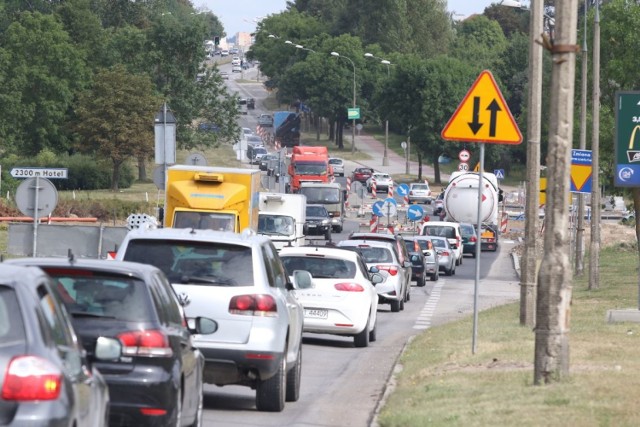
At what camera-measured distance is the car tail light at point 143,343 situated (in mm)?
10695

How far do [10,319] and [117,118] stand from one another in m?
81.1

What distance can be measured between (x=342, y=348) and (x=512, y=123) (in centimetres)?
592

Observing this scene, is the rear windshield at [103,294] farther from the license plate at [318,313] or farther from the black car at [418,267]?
the black car at [418,267]

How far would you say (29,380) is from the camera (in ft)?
25.1

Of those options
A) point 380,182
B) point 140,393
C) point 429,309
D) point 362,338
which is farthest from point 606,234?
point 140,393

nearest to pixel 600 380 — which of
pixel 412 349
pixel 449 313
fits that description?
pixel 412 349

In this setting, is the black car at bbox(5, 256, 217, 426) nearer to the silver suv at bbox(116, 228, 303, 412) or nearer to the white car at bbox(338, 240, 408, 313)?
the silver suv at bbox(116, 228, 303, 412)

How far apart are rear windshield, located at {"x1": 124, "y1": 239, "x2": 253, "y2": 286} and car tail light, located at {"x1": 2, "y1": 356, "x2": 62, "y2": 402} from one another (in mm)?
6337

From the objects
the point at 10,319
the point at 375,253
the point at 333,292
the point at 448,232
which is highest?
the point at 10,319

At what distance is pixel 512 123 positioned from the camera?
61.2 feet

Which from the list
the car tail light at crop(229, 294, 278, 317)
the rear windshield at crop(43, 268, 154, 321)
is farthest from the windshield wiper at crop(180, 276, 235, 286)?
the rear windshield at crop(43, 268, 154, 321)

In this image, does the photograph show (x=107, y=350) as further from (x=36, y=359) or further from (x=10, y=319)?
(x=36, y=359)

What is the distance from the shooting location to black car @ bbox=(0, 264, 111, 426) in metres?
7.66

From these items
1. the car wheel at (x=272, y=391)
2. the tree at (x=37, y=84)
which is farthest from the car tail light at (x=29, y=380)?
the tree at (x=37, y=84)
